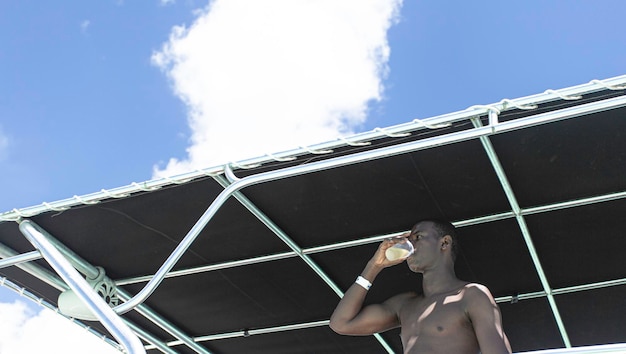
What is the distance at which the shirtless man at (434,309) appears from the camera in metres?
5.14

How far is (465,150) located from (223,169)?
1802 millimetres

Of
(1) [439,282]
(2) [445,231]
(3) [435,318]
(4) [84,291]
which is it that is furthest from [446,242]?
(4) [84,291]

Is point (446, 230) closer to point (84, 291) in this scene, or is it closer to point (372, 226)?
point (372, 226)

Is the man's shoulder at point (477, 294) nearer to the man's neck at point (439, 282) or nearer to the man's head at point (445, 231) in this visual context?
the man's neck at point (439, 282)

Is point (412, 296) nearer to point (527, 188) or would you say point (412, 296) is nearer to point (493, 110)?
point (527, 188)

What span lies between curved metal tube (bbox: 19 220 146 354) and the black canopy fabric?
0.20m

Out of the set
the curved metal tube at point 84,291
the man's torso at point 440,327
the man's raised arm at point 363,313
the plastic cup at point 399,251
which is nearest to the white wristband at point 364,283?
the man's raised arm at point 363,313

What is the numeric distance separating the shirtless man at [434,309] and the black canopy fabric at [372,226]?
0.51 meters

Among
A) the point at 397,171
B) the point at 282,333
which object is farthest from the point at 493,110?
the point at 282,333

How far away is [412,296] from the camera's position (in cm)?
599

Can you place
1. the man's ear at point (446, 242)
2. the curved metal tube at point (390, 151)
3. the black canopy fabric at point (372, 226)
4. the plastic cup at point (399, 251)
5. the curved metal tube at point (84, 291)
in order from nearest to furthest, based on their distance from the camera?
the curved metal tube at point (390, 151) → the curved metal tube at point (84, 291) → the black canopy fabric at point (372, 226) → the plastic cup at point (399, 251) → the man's ear at point (446, 242)

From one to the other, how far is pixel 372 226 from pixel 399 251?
3.31 ft

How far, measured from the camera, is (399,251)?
5707mm

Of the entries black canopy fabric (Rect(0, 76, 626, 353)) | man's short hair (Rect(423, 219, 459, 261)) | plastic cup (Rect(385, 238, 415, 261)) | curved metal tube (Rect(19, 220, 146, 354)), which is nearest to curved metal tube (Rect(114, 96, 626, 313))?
black canopy fabric (Rect(0, 76, 626, 353))
